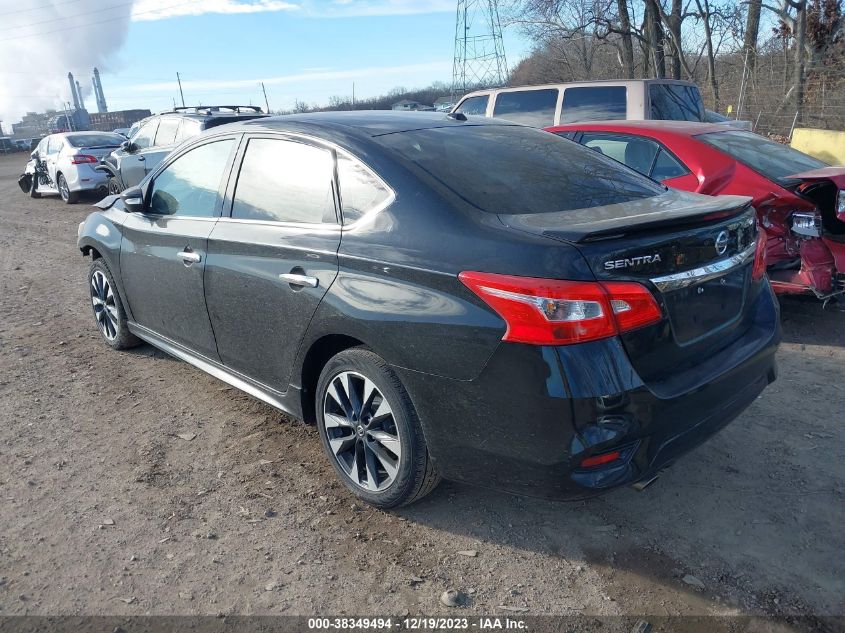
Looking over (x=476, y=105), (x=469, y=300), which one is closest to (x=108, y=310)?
(x=469, y=300)

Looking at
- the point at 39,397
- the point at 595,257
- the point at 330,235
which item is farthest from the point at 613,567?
the point at 39,397

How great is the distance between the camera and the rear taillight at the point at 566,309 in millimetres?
2332

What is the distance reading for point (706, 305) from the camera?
271cm

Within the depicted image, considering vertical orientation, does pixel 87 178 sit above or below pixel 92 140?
below

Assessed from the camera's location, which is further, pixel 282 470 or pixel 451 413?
pixel 282 470

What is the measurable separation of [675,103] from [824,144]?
5.05 metres

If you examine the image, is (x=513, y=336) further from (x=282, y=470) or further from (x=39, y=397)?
(x=39, y=397)

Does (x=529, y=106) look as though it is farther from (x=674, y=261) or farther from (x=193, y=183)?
(x=674, y=261)

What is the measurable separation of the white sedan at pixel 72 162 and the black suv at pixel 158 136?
7.02 ft

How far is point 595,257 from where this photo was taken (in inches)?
93.2

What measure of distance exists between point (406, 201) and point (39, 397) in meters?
3.19

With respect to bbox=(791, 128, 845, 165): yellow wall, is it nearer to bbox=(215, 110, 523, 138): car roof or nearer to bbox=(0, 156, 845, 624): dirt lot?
bbox=(0, 156, 845, 624): dirt lot

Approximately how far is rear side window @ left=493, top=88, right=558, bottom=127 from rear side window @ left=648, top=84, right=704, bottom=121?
4.71 feet

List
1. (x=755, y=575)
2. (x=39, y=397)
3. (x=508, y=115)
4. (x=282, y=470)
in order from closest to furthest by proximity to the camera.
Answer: (x=755, y=575) → (x=282, y=470) → (x=39, y=397) → (x=508, y=115)
